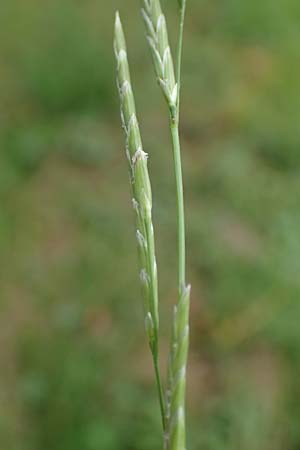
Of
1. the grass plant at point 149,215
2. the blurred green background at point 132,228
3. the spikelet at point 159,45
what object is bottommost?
the blurred green background at point 132,228

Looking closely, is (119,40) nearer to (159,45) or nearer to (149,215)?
(159,45)

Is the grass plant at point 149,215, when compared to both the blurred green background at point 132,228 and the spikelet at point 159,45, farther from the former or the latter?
the blurred green background at point 132,228

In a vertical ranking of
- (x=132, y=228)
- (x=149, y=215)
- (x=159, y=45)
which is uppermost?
(x=159, y=45)

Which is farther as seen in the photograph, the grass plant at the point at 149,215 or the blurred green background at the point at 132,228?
the blurred green background at the point at 132,228

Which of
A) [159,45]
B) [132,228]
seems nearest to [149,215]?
[159,45]

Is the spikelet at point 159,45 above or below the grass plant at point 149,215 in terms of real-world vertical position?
above

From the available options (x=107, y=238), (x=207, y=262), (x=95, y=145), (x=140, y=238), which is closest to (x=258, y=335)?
(x=207, y=262)

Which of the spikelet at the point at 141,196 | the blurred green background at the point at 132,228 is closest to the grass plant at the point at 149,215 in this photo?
the spikelet at the point at 141,196
